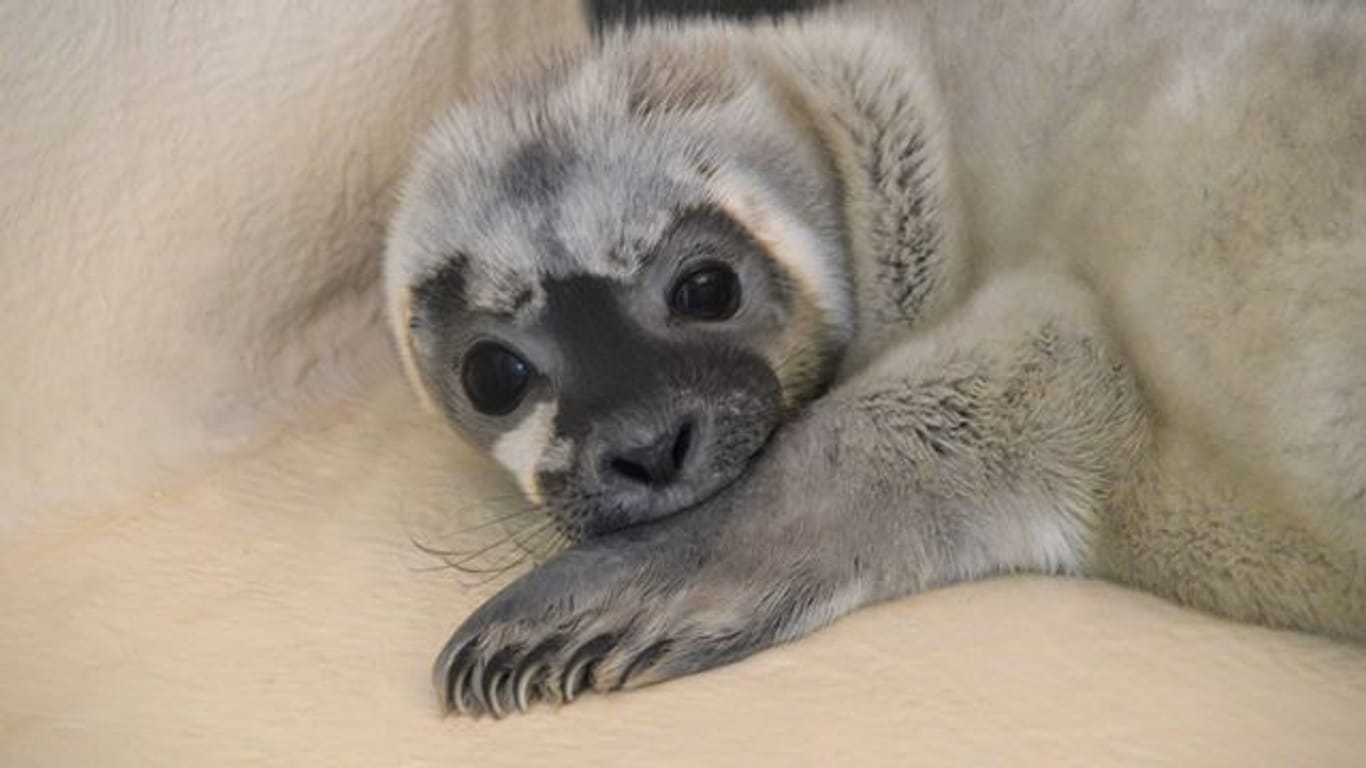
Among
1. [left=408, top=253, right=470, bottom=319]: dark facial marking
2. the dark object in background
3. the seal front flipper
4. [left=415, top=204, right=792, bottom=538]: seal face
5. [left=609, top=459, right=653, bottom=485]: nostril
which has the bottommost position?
the seal front flipper

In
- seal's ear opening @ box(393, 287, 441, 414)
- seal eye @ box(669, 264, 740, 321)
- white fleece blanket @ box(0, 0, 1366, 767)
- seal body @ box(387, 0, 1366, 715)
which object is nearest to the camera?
white fleece blanket @ box(0, 0, 1366, 767)

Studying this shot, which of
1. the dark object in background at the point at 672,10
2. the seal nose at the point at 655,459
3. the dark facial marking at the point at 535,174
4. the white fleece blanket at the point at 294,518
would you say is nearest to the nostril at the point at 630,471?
the seal nose at the point at 655,459

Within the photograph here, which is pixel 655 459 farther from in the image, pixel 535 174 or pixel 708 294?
pixel 535 174

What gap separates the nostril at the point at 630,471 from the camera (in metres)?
1.78

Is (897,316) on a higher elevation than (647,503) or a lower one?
higher

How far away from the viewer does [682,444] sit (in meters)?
1.79

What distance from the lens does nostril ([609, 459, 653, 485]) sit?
1.78 meters

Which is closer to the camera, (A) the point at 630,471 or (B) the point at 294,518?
(A) the point at 630,471

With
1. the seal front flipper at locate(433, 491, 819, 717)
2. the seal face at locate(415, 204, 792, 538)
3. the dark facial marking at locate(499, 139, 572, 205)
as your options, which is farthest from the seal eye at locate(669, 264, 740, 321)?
the seal front flipper at locate(433, 491, 819, 717)

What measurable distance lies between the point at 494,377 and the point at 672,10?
1.65 feet

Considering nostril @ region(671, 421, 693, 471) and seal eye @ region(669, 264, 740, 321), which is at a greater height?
seal eye @ region(669, 264, 740, 321)

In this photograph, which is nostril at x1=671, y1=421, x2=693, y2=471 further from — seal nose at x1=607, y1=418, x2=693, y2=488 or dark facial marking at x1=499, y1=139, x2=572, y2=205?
dark facial marking at x1=499, y1=139, x2=572, y2=205

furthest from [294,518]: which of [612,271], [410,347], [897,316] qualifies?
[897,316]

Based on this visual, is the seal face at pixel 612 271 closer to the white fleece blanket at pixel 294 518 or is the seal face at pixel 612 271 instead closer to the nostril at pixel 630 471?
the nostril at pixel 630 471
